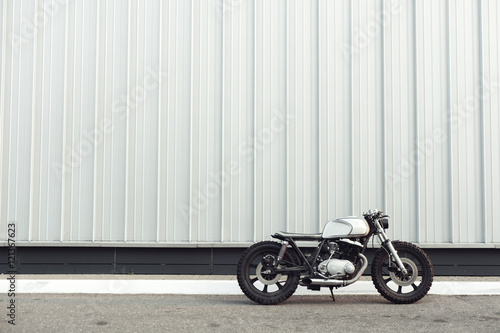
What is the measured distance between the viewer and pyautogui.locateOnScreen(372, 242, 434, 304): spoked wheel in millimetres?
6297

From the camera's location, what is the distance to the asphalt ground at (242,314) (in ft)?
16.7

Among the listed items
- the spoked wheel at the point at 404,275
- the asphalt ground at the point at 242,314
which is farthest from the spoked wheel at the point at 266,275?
the spoked wheel at the point at 404,275

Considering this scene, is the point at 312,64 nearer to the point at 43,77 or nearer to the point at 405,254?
the point at 405,254

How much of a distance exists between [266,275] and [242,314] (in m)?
0.69

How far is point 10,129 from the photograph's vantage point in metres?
7.63

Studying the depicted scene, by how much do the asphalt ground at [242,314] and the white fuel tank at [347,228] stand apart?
85cm

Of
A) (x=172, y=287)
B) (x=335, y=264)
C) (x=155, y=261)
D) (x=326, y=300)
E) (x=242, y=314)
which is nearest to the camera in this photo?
(x=242, y=314)

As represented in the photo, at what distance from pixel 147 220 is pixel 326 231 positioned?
2.70m

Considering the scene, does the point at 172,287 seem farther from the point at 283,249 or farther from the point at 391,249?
the point at 391,249

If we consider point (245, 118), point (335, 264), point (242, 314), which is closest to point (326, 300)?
point (335, 264)

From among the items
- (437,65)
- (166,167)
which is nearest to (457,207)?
(437,65)

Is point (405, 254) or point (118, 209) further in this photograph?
point (118, 209)

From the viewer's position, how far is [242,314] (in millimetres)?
5703

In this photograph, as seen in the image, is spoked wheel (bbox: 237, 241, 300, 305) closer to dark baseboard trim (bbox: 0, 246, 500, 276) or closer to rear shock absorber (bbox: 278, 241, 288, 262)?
rear shock absorber (bbox: 278, 241, 288, 262)
